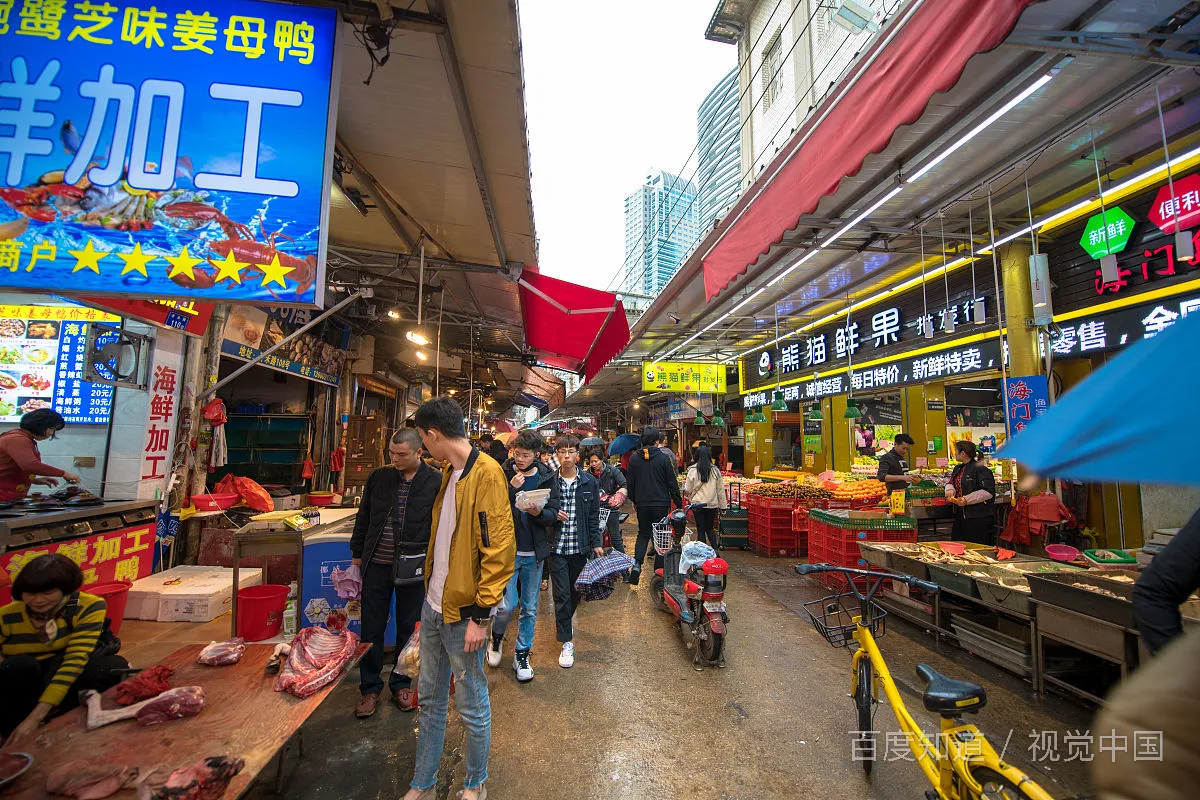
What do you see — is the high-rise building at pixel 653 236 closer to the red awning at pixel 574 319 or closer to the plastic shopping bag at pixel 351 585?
the red awning at pixel 574 319

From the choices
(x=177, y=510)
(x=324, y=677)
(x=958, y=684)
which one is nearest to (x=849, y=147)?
(x=958, y=684)

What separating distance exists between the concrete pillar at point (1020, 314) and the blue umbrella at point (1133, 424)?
7421 mm

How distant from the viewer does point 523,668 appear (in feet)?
13.1

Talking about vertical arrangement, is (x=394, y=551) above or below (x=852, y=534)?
above

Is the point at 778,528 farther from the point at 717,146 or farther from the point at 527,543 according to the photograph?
the point at 717,146

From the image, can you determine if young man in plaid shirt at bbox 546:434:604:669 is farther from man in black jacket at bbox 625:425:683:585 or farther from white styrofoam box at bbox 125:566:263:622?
white styrofoam box at bbox 125:566:263:622

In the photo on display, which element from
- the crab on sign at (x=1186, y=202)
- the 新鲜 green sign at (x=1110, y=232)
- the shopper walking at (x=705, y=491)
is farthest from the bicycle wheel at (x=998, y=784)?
the 新鲜 green sign at (x=1110, y=232)

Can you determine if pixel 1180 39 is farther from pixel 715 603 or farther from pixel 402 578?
pixel 402 578

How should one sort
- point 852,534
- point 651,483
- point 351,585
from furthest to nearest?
point 651,483 < point 852,534 < point 351,585

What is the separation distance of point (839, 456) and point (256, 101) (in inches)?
535

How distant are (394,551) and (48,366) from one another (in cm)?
512

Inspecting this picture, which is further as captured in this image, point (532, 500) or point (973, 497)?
point (973, 497)

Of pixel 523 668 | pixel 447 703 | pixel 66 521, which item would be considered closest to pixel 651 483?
pixel 523 668

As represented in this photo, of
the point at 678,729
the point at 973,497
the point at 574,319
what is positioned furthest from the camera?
the point at 574,319
